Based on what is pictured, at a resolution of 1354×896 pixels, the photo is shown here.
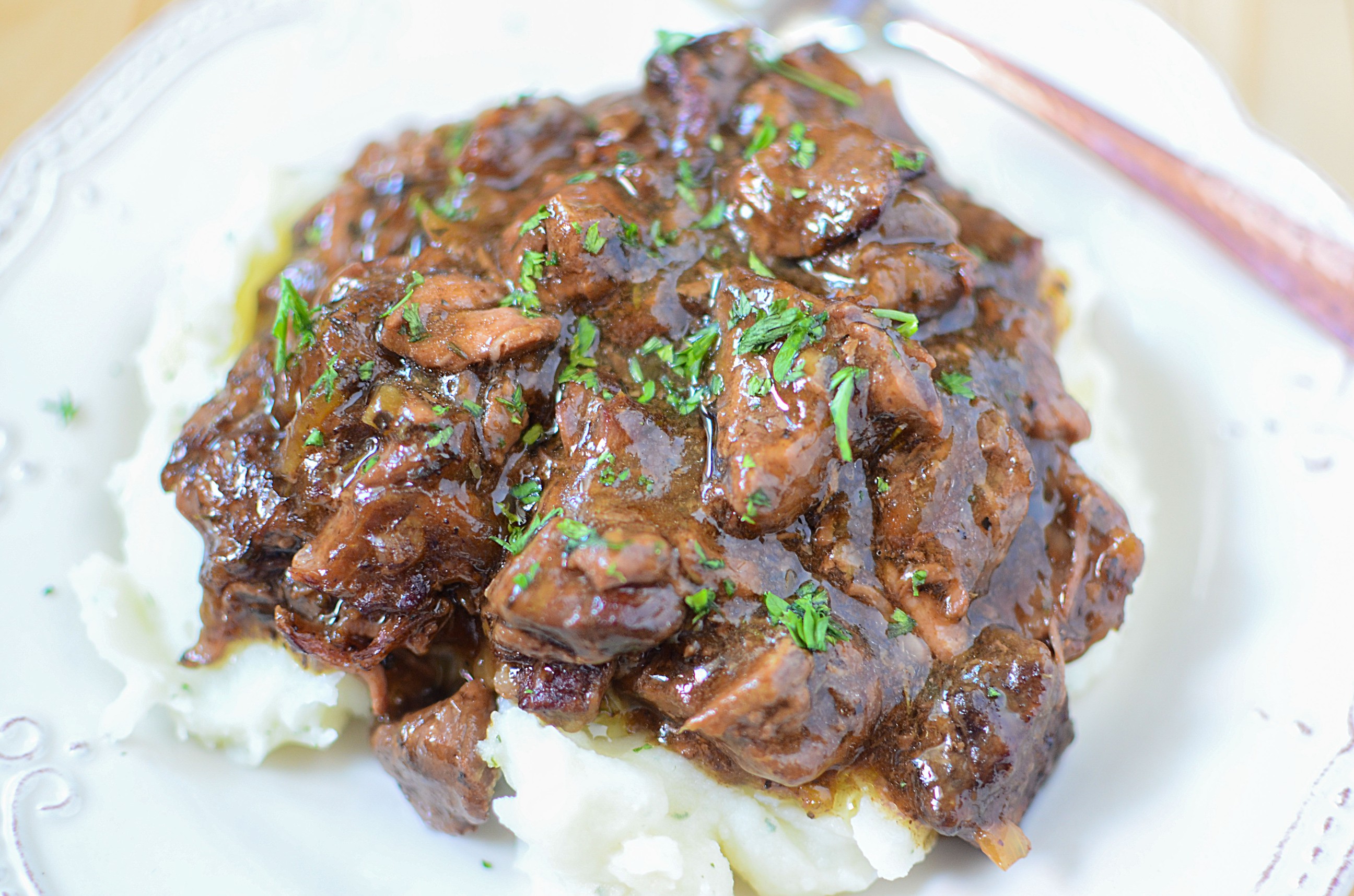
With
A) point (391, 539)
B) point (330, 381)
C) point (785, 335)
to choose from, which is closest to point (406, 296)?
point (330, 381)

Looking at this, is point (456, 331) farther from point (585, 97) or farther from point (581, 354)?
point (585, 97)

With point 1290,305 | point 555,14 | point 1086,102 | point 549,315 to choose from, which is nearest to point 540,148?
point 549,315

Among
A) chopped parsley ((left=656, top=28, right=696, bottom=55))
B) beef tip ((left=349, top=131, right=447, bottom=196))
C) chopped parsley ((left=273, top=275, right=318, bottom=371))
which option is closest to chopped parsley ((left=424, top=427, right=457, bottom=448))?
chopped parsley ((left=273, top=275, right=318, bottom=371))

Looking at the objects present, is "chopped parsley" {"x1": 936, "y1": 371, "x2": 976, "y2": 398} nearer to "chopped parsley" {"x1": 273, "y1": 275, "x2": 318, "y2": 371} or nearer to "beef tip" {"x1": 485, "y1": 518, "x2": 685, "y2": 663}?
"beef tip" {"x1": 485, "y1": 518, "x2": 685, "y2": 663}

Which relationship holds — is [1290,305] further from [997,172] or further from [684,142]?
[684,142]

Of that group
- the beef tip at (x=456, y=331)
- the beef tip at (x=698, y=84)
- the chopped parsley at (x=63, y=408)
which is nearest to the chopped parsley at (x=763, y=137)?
the beef tip at (x=698, y=84)

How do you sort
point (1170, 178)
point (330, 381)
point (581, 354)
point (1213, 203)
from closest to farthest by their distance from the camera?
point (330, 381) → point (581, 354) → point (1213, 203) → point (1170, 178)
